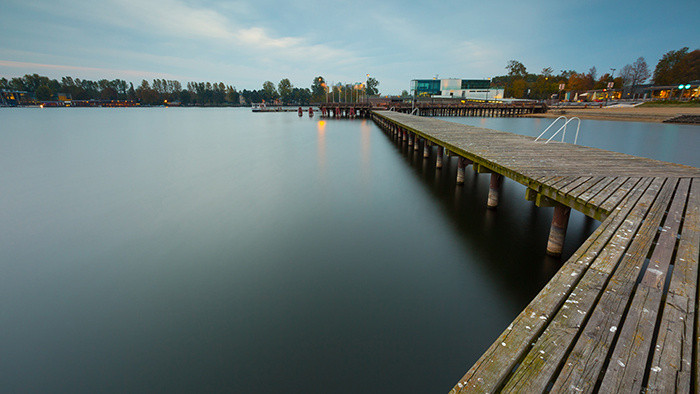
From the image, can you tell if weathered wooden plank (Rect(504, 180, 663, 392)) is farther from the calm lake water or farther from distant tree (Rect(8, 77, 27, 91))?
distant tree (Rect(8, 77, 27, 91))

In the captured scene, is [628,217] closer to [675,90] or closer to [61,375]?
[61,375]

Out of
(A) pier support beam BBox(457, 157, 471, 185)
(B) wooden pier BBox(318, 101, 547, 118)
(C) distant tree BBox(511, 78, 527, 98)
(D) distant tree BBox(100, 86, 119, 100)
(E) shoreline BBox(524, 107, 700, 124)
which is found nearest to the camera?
(A) pier support beam BBox(457, 157, 471, 185)

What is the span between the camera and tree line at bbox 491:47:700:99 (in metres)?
84.8

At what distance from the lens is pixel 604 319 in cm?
270

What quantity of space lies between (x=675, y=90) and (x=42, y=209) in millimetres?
117767

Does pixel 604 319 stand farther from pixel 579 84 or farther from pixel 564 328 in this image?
pixel 579 84

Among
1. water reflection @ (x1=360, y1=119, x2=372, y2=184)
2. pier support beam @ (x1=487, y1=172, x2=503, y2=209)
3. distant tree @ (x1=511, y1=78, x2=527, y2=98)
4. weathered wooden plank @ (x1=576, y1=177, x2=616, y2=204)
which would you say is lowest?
water reflection @ (x1=360, y1=119, x2=372, y2=184)

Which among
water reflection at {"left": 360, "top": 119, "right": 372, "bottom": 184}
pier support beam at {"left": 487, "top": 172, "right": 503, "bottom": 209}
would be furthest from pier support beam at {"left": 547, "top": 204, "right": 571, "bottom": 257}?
water reflection at {"left": 360, "top": 119, "right": 372, "bottom": 184}

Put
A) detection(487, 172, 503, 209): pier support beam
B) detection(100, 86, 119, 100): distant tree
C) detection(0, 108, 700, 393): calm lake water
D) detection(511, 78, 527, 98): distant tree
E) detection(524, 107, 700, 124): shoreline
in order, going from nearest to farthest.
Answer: detection(0, 108, 700, 393): calm lake water < detection(487, 172, 503, 209): pier support beam < detection(524, 107, 700, 124): shoreline < detection(511, 78, 527, 98): distant tree < detection(100, 86, 119, 100): distant tree

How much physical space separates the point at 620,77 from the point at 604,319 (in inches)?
6143

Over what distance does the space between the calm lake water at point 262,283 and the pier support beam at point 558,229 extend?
0.35m

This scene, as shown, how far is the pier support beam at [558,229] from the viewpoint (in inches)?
269

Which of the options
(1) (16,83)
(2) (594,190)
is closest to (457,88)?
(2) (594,190)

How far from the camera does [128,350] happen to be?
5207 mm
